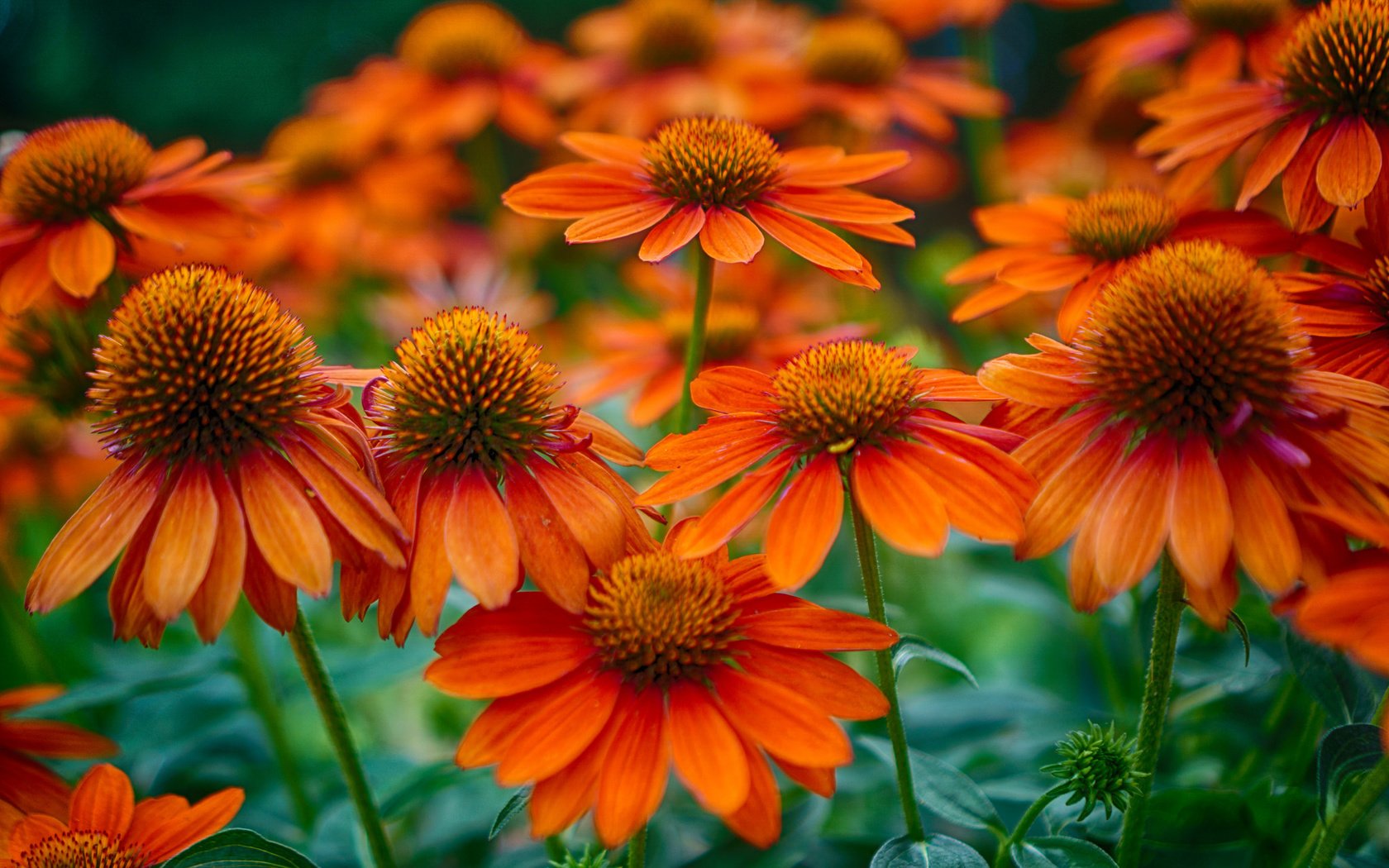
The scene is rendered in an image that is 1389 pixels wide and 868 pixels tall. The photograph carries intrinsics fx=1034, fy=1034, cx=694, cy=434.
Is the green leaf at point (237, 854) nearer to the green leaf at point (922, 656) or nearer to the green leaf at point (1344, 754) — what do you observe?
the green leaf at point (922, 656)

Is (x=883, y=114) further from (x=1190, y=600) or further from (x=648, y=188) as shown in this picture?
(x=1190, y=600)

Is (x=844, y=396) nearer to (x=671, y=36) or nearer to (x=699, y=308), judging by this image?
(x=699, y=308)

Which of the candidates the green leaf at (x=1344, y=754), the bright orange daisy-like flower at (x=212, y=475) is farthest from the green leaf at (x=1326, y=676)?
the bright orange daisy-like flower at (x=212, y=475)

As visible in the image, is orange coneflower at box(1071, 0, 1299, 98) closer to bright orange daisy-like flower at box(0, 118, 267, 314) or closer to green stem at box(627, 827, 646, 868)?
green stem at box(627, 827, 646, 868)

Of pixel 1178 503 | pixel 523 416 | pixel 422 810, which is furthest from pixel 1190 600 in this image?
pixel 422 810

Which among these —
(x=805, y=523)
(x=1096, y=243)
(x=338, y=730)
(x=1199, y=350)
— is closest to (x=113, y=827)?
(x=338, y=730)

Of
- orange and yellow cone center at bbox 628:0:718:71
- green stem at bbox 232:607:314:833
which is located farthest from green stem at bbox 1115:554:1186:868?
orange and yellow cone center at bbox 628:0:718:71
